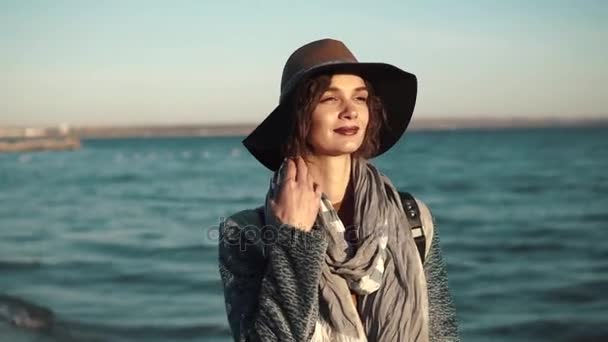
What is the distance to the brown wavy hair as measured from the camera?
2.37m

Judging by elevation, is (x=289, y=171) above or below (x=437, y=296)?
above

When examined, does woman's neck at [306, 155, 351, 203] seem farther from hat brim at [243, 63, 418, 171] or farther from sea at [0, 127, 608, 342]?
sea at [0, 127, 608, 342]

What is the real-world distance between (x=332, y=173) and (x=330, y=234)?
0.76ft

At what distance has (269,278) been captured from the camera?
2213 mm

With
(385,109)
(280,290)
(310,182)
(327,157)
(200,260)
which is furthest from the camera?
(200,260)

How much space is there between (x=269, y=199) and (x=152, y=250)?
36.6 ft

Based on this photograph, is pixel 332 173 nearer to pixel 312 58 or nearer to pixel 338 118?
pixel 338 118

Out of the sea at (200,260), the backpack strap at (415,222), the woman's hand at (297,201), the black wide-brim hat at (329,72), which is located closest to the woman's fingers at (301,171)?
the woman's hand at (297,201)

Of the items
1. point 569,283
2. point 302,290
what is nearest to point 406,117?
point 302,290

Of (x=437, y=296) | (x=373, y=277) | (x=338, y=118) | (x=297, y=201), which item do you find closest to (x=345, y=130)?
(x=338, y=118)

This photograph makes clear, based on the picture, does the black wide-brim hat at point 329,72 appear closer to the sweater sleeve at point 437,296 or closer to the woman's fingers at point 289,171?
the woman's fingers at point 289,171

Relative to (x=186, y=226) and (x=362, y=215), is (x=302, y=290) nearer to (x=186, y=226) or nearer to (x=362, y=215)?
(x=362, y=215)

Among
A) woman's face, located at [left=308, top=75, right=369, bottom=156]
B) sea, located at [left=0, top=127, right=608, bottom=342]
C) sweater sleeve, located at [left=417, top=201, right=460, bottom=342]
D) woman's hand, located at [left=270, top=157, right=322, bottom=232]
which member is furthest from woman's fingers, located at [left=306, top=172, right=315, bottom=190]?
sea, located at [left=0, top=127, right=608, bottom=342]

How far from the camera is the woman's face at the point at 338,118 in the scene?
238 cm
